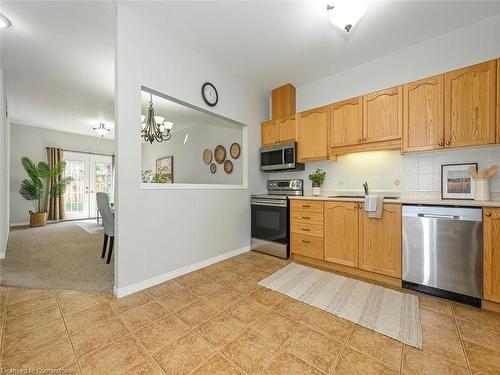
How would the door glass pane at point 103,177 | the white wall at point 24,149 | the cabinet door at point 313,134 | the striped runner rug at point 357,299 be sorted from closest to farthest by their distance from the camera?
1. the striped runner rug at point 357,299
2. the cabinet door at point 313,134
3. the white wall at point 24,149
4. the door glass pane at point 103,177

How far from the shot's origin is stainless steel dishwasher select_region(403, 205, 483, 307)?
175 cm

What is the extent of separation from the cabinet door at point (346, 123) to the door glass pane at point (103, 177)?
7.13 metres

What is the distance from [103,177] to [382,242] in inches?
310

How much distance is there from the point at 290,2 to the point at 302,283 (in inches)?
109

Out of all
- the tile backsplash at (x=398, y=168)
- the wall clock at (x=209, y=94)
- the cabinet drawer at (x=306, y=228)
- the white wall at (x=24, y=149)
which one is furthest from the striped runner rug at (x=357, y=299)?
the white wall at (x=24, y=149)

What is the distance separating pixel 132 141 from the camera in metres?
2.00

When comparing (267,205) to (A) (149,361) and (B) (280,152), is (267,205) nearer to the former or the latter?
(B) (280,152)

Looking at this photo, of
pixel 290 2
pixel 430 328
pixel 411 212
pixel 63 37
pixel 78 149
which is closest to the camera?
pixel 430 328

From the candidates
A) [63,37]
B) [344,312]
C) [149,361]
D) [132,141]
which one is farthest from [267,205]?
[63,37]

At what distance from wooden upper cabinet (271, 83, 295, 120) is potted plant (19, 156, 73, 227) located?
6018 millimetres

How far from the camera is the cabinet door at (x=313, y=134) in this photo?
293 cm

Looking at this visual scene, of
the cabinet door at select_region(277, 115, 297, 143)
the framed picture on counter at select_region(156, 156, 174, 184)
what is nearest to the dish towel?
the cabinet door at select_region(277, 115, 297, 143)

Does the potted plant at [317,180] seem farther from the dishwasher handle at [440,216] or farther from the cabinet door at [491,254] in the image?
the cabinet door at [491,254]

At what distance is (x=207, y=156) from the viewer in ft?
16.9
